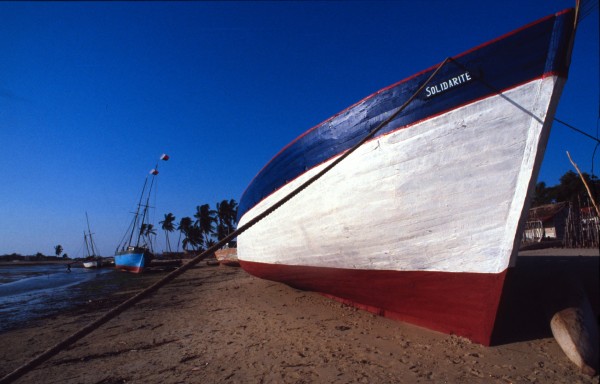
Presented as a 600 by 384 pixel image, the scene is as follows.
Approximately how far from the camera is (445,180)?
3.45m

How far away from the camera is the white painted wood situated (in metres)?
3.09

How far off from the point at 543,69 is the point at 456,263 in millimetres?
2260

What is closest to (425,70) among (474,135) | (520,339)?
(474,135)

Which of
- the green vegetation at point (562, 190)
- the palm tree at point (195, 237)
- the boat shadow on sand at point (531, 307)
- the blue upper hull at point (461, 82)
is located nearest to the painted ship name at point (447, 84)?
the blue upper hull at point (461, 82)

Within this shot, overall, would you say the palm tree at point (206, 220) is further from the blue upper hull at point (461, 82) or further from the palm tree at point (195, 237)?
the blue upper hull at point (461, 82)

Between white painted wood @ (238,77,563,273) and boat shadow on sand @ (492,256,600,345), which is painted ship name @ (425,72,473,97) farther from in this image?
boat shadow on sand @ (492,256,600,345)

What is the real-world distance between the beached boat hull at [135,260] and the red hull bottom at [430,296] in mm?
25773

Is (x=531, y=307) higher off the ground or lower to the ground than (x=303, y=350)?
higher

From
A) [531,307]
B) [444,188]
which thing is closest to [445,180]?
[444,188]

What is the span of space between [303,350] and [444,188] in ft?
8.69

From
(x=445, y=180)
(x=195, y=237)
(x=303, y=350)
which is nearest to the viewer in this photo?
(x=445, y=180)

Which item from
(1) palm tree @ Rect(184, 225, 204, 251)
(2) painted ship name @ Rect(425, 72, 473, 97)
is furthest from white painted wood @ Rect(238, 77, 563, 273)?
(1) palm tree @ Rect(184, 225, 204, 251)

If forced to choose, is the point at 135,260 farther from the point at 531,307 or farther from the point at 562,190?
the point at 562,190

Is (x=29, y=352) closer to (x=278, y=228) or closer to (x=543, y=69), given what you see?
(x=278, y=228)
